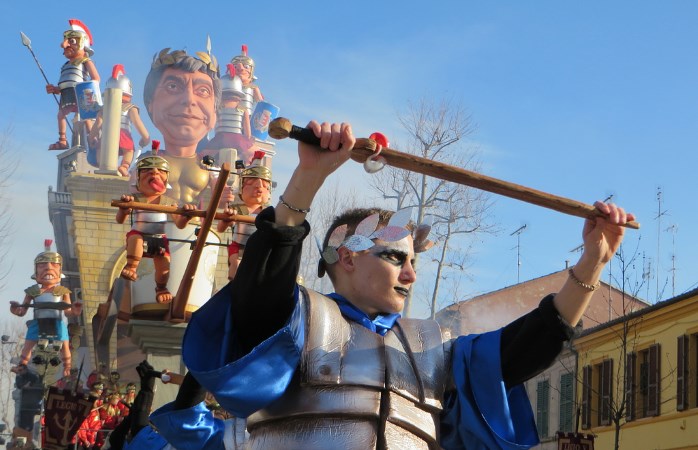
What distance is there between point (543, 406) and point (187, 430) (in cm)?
2997

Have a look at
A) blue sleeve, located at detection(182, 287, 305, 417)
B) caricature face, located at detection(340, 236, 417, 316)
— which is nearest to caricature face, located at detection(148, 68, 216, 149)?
caricature face, located at detection(340, 236, 417, 316)

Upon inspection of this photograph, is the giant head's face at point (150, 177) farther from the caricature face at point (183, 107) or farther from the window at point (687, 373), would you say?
the caricature face at point (183, 107)

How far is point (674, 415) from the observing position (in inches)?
989

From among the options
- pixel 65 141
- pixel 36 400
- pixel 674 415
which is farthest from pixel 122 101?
pixel 674 415

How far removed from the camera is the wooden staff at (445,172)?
4027 mm

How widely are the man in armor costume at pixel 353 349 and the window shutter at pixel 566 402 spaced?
27.1m

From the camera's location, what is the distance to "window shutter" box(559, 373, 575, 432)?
3128 centimetres

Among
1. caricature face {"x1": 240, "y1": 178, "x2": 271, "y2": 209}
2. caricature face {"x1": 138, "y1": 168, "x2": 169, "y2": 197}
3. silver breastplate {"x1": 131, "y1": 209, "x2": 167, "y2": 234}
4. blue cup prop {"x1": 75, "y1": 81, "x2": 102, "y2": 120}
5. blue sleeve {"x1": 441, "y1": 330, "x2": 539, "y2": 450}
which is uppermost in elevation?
blue cup prop {"x1": 75, "y1": 81, "x2": 102, "y2": 120}

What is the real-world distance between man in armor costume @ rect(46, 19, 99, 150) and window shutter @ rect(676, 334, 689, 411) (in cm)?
1913

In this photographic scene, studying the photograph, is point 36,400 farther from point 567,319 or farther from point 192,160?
point 567,319

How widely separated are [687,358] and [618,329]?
3.87 m

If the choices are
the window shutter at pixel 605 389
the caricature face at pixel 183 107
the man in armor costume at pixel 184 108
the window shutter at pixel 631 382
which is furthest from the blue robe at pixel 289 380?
the caricature face at pixel 183 107

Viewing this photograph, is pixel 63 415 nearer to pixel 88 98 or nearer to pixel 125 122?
pixel 88 98

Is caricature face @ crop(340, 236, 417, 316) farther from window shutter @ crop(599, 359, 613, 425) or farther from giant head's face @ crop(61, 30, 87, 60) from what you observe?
giant head's face @ crop(61, 30, 87, 60)
